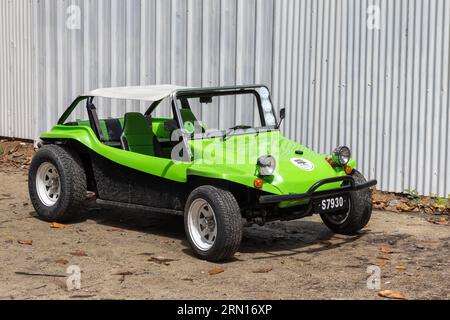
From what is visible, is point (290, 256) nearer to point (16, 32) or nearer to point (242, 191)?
point (242, 191)

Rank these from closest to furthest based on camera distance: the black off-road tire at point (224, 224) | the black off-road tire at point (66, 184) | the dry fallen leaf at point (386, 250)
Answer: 1. the black off-road tire at point (224, 224)
2. the dry fallen leaf at point (386, 250)
3. the black off-road tire at point (66, 184)

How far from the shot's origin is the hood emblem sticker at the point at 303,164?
334 inches

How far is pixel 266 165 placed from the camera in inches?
317

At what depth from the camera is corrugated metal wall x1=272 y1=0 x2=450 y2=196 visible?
10594 mm

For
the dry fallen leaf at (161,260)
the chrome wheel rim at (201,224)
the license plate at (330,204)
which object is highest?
the license plate at (330,204)

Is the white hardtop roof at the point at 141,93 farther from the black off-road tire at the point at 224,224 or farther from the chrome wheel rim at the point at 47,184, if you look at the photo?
the black off-road tire at the point at 224,224

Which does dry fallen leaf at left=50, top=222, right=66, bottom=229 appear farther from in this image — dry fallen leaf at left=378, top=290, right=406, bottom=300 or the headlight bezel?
dry fallen leaf at left=378, top=290, right=406, bottom=300

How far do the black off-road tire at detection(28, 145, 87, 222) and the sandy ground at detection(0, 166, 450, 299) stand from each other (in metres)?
0.15

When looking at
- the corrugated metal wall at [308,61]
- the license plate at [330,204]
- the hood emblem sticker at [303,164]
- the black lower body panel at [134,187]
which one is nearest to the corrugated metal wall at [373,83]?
the corrugated metal wall at [308,61]

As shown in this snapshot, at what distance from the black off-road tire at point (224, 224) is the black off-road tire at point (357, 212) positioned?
1502 mm

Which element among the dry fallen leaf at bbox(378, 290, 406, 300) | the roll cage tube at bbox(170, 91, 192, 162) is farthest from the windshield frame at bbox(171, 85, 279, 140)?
the dry fallen leaf at bbox(378, 290, 406, 300)

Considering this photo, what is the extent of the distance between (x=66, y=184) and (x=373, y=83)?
3989mm

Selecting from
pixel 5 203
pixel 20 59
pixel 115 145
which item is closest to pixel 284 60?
pixel 115 145

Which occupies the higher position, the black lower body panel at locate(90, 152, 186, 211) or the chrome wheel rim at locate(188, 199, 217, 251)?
the black lower body panel at locate(90, 152, 186, 211)
